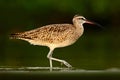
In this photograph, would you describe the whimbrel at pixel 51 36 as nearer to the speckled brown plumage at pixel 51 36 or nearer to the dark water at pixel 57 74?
the speckled brown plumage at pixel 51 36

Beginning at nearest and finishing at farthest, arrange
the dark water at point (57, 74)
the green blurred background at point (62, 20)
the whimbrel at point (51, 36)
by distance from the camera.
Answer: the dark water at point (57, 74)
the whimbrel at point (51, 36)
the green blurred background at point (62, 20)

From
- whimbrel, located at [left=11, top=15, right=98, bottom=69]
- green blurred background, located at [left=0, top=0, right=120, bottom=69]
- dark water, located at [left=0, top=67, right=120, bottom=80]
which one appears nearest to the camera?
dark water, located at [left=0, top=67, right=120, bottom=80]

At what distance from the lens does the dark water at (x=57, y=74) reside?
18422 mm

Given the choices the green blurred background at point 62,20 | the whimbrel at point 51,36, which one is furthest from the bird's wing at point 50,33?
the green blurred background at point 62,20

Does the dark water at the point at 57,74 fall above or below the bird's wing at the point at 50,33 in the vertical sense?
below

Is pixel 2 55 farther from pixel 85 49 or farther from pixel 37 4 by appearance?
pixel 37 4

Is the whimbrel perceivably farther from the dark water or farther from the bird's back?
the dark water

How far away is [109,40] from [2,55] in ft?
18.3

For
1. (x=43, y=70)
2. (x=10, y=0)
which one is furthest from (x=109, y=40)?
(x=43, y=70)

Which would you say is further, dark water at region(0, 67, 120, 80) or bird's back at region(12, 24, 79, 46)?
bird's back at region(12, 24, 79, 46)

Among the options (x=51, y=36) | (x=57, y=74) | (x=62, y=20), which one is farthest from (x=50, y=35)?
(x=62, y=20)

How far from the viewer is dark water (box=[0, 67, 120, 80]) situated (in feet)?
60.4

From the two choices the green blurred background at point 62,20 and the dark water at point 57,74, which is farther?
the green blurred background at point 62,20

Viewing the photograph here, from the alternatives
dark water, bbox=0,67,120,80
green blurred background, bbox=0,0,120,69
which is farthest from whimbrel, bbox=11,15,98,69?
green blurred background, bbox=0,0,120,69
